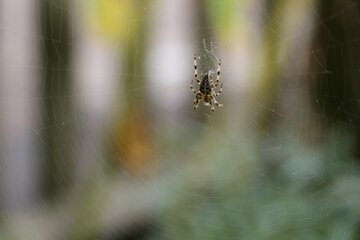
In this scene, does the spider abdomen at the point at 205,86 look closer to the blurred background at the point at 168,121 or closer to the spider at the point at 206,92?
the spider at the point at 206,92

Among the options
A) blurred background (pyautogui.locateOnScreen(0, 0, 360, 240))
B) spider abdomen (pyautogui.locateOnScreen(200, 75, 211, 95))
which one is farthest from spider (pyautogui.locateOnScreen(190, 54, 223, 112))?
blurred background (pyautogui.locateOnScreen(0, 0, 360, 240))

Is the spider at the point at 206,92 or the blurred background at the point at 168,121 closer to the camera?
the blurred background at the point at 168,121

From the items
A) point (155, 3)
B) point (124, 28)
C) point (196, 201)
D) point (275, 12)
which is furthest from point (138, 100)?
point (275, 12)

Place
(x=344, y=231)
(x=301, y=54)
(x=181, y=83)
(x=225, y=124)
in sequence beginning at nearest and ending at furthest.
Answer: (x=344, y=231) → (x=301, y=54) → (x=225, y=124) → (x=181, y=83)

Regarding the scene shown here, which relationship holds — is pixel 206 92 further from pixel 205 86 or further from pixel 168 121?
pixel 168 121

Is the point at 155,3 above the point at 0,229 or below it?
above

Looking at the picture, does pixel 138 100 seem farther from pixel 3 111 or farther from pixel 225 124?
pixel 3 111

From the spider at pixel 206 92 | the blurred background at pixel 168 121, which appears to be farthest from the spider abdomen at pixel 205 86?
the blurred background at pixel 168 121

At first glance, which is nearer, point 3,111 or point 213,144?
point 213,144

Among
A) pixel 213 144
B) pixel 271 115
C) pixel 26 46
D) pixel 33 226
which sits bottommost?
pixel 33 226
